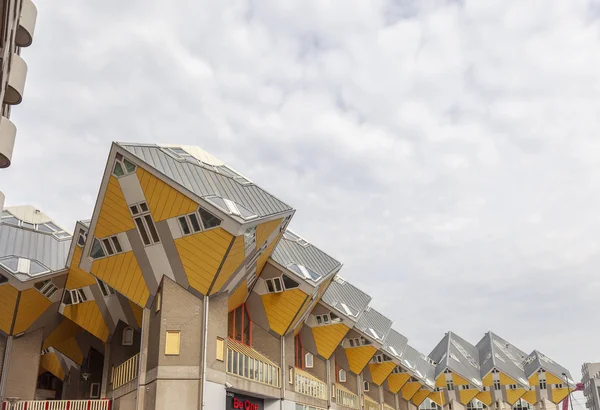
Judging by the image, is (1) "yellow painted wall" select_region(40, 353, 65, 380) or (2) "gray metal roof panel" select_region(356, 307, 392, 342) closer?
(1) "yellow painted wall" select_region(40, 353, 65, 380)

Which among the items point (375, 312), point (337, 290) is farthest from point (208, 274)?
point (375, 312)

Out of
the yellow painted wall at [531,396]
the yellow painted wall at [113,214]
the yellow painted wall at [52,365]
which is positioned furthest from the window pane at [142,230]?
the yellow painted wall at [531,396]

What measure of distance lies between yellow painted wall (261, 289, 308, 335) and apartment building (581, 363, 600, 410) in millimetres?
135385

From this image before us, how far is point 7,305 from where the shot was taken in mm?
35594

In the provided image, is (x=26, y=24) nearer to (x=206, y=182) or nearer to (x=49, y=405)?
(x=206, y=182)

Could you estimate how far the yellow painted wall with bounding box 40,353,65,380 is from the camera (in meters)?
53.6

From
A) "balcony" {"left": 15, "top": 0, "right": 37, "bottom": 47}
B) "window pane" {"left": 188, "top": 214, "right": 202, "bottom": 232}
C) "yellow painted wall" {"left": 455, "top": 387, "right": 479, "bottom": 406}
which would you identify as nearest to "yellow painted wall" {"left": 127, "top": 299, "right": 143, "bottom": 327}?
"window pane" {"left": 188, "top": 214, "right": 202, "bottom": 232}

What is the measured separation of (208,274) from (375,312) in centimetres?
4573

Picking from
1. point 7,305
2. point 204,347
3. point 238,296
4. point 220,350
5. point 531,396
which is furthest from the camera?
point 531,396

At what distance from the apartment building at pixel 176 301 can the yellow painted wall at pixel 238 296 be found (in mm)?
284

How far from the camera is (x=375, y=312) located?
70938mm

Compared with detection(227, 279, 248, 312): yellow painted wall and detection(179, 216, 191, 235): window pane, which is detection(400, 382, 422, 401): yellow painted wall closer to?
detection(227, 279, 248, 312): yellow painted wall

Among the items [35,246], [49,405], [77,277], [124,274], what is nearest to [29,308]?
[77,277]

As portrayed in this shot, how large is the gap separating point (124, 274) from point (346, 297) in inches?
1069
